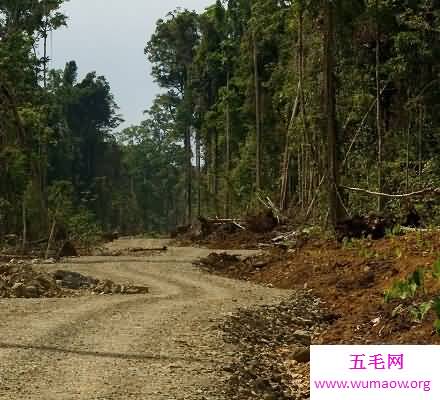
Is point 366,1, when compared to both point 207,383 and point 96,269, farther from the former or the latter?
point 207,383

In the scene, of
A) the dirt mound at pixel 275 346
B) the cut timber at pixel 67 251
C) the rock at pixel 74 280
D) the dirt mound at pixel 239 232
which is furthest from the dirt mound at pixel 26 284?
the dirt mound at pixel 239 232

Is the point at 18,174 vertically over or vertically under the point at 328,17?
under

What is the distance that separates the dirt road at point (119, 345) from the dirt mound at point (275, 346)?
216 mm

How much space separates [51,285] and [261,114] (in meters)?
28.7

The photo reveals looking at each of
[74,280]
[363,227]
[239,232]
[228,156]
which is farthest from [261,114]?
[74,280]

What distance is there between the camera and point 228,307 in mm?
9977

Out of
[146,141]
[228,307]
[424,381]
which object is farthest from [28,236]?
[146,141]

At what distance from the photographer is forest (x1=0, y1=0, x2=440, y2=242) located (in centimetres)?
2214

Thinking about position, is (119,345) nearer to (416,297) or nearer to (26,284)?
(416,297)

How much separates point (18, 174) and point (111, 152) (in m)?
43.8

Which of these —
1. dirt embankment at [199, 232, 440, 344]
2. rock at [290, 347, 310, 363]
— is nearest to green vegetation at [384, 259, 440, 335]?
dirt embankment at [199, 232, 440, 344]

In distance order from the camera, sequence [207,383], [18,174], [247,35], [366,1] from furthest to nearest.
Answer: [247,35], [18,174], [366,1], [207,383]

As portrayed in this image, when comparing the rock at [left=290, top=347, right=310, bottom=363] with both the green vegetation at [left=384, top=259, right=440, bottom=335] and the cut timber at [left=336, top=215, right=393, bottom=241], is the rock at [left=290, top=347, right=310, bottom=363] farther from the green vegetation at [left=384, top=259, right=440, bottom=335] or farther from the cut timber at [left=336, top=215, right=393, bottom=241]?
the cut timber at [left=336, top=215, right=393, bottom=241]

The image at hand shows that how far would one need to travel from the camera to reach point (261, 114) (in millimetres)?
40250
